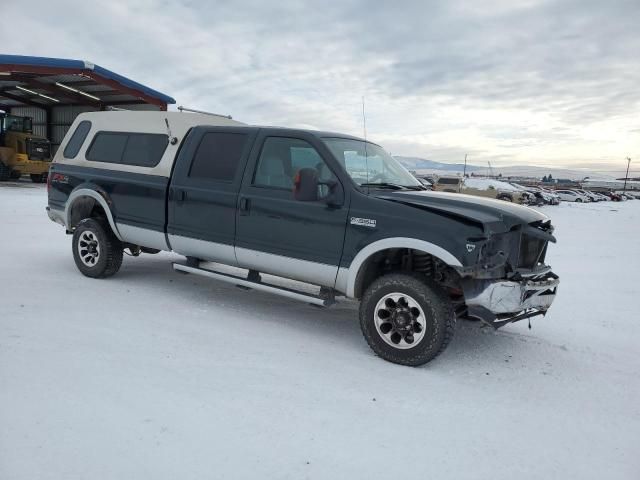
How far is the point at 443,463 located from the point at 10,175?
27.0 meters

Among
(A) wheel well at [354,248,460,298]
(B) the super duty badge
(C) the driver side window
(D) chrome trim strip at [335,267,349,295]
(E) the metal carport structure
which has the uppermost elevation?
(E) the metal carport structure

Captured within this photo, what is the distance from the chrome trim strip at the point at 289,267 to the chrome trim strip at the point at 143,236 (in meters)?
1.14

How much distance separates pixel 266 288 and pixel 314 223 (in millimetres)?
823

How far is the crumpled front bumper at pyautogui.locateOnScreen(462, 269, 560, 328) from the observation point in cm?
373

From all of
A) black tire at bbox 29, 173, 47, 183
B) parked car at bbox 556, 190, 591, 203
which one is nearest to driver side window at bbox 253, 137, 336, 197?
black tire at bbox 29, 173, 47, 183

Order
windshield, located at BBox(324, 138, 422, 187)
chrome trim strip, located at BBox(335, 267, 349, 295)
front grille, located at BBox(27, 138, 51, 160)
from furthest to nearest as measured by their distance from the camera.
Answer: front grille, located at BBox(27, 138, 51, 160) → windshield, located at BBox(324, 138, 422, 187) → chrome trim strip, located at BBox(335, 267, 349, 295)

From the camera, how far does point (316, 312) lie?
536 cm

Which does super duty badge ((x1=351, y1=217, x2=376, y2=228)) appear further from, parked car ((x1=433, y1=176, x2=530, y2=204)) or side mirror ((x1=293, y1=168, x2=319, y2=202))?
parked car ((x1=433, y1=176, x2=530, y2=204))

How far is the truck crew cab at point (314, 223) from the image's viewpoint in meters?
3.84

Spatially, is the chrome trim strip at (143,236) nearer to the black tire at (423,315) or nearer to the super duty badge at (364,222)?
the super duty badge at (364,222)

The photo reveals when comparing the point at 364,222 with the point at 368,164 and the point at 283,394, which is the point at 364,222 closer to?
the point at 368,164

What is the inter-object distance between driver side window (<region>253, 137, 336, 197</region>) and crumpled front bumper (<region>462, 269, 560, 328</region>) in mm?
1647

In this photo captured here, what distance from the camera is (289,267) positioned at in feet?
15.1

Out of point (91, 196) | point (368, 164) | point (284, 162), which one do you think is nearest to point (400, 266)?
point (368, 164)
